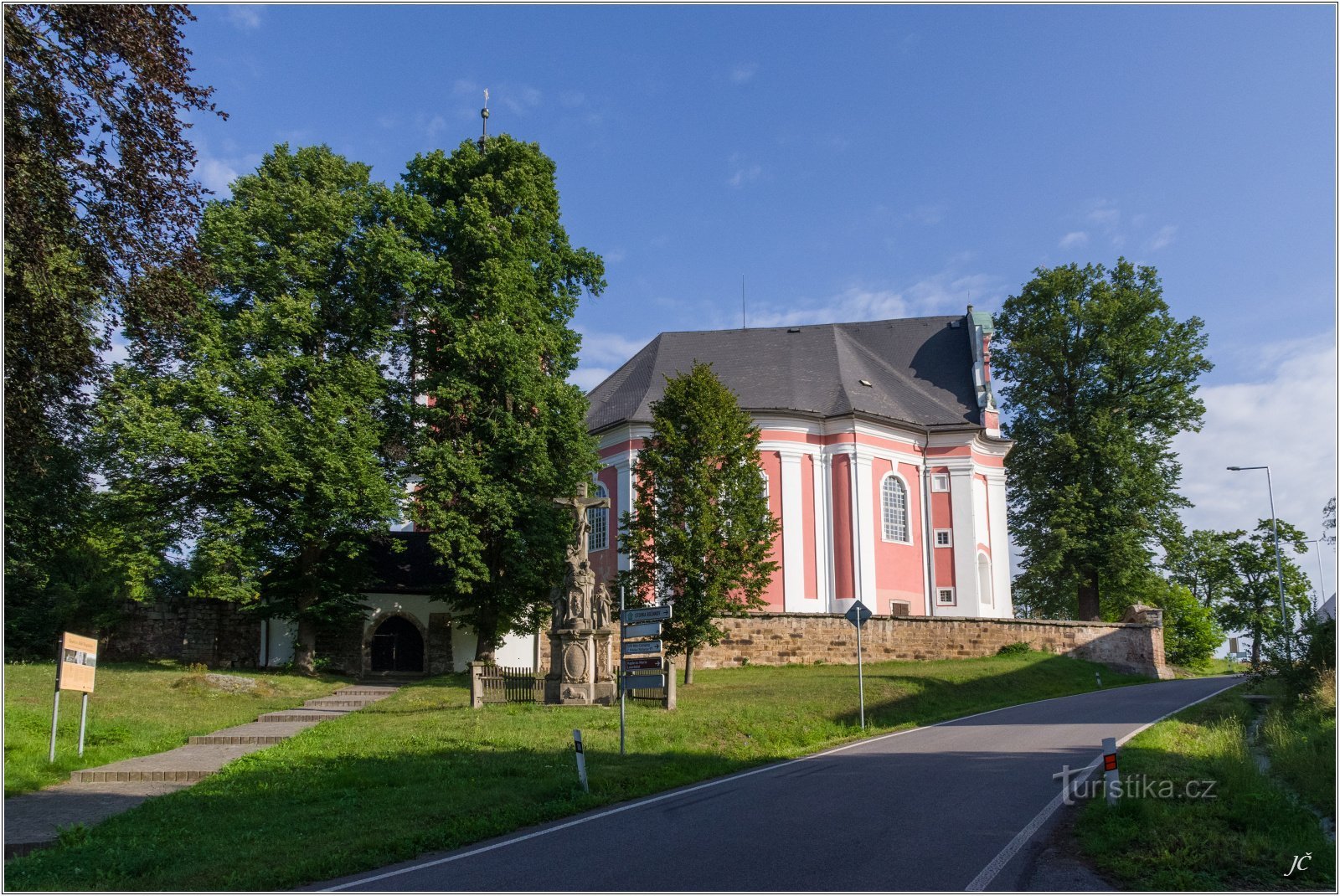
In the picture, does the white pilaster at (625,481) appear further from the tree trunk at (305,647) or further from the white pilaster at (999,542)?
the white pilaster at (999,542)

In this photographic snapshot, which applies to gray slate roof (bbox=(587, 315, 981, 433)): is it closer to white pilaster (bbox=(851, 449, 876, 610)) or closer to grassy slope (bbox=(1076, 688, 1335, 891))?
white pilaster (bbox=(851, 449, 876, 610))

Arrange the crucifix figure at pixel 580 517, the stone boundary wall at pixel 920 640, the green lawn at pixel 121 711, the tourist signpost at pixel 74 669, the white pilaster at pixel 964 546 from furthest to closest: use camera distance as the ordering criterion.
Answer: the white pilaster at pixel 964 546
the stone boundary wall at pixel 920 640
the crucifix figure at pixel 580 517
the green lawn at pixel 121 711
the tourist signpost at pixel 74 669

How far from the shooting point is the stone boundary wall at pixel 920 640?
101 ft

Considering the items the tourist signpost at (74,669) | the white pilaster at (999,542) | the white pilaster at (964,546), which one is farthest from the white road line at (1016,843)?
the white pilaster at (999,542)

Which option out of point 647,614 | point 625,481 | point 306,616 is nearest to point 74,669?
point 647,614

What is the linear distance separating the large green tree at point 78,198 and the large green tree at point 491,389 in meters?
14.6

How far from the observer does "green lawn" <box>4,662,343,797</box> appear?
13789 mm

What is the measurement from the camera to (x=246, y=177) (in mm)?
28016

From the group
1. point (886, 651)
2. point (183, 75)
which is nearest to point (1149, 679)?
point (886, 651)

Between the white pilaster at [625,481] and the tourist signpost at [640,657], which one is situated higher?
the white pilaster at [625,481]

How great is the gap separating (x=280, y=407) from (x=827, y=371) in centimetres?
2103

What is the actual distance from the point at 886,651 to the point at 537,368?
14.5 metres

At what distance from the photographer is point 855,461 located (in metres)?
36.5

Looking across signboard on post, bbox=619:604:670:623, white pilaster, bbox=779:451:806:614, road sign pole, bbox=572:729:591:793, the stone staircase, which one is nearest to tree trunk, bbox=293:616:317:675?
the stone staircase
